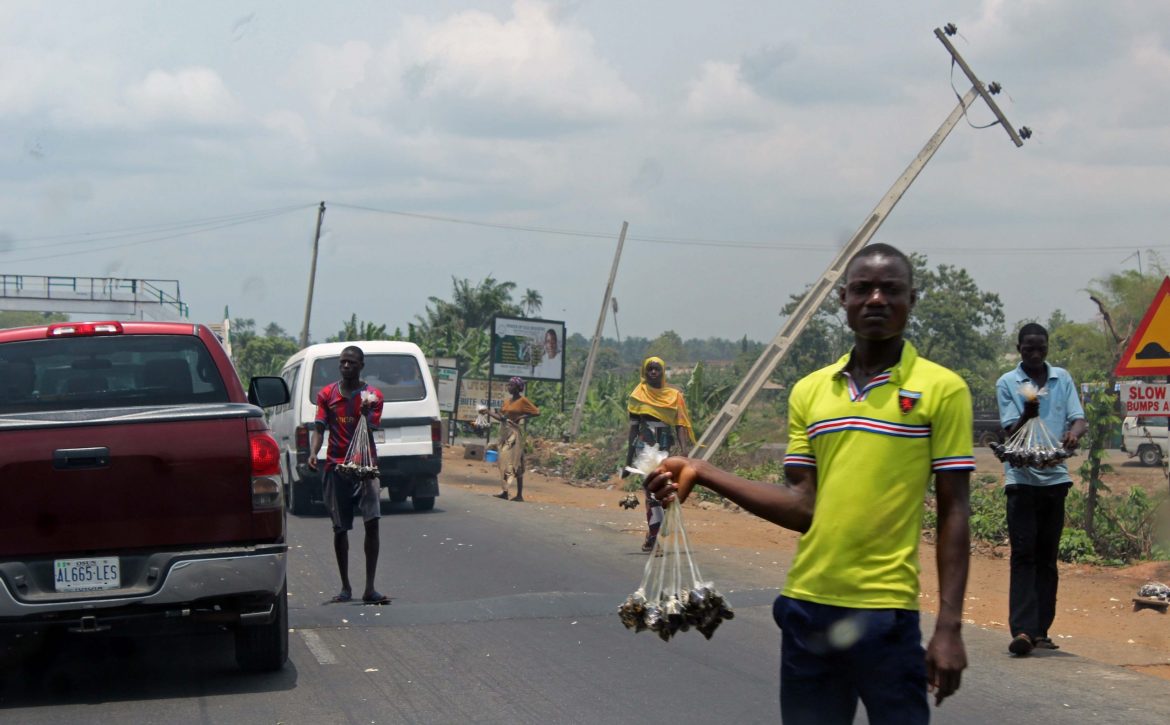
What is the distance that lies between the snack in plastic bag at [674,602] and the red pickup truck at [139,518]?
135 inches

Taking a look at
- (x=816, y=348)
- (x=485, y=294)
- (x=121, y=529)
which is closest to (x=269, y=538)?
(x=121, y=529)

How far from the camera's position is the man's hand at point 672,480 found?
351 centimetres

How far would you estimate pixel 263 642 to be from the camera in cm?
732

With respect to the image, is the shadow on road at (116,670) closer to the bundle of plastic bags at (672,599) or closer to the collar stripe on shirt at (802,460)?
the bundle of plastic bags at (672,599)

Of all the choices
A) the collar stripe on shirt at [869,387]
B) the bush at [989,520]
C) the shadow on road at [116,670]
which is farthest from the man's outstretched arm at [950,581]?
the bush at [989,520]

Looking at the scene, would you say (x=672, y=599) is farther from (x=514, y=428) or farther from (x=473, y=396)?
(x=473, y=396)

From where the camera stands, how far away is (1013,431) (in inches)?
312

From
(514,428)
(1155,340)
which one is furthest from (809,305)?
(1155,340)

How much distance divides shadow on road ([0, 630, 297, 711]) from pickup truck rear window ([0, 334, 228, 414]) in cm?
137

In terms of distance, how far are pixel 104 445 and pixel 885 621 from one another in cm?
440

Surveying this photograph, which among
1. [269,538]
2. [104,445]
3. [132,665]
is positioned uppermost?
[104,445]

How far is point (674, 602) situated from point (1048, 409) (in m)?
5.05

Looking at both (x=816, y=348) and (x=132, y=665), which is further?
(x=816, y=348)

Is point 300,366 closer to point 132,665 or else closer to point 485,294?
point 132,665
